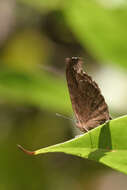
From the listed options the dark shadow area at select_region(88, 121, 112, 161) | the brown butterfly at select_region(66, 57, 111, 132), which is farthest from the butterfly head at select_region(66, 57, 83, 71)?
the dark shadow area at select_region(88, 121, 112, 161)

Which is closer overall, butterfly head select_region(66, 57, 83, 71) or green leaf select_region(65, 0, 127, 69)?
butterfly head select_region(66, 57, 83, 71)

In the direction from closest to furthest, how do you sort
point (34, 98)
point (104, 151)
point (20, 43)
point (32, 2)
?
point (104, 151) < point (34, 98) < point (32, 2) < point (20, 43)

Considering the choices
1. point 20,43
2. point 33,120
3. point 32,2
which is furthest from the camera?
point 20,43

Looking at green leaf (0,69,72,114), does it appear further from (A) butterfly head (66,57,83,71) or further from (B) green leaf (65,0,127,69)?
(A) butterfly head (66,57,83,71)

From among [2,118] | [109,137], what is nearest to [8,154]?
[2,118]

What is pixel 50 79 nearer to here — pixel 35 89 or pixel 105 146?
pixel 35 89

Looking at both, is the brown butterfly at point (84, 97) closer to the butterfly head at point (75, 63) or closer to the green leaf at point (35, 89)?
the butterfly head at point (75, 63)

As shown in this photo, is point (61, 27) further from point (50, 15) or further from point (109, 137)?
point (109, 137)
